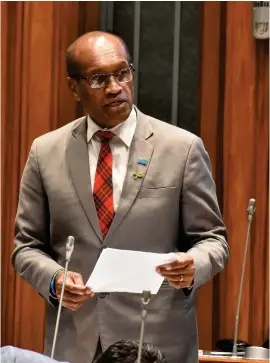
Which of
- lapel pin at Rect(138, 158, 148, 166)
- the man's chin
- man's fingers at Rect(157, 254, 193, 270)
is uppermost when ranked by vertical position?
→ the man's chin

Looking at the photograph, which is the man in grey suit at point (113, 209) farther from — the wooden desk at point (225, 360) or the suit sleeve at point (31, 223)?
the wooden desk at point (225, 360)

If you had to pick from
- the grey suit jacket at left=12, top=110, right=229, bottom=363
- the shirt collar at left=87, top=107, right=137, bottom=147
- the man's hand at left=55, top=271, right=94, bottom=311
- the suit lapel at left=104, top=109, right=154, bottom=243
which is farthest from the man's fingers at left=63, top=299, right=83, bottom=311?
the shirt collar at left=87, top=107, right=137, bottom=147

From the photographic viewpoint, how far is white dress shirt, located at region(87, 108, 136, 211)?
7.86 ft

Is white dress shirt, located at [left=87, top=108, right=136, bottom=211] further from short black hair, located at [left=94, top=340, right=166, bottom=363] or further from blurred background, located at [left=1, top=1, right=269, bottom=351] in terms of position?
blurred background, located at [left=1, top=1, right=269, bottom=351]

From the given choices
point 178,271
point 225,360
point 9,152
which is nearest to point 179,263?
point 178,271

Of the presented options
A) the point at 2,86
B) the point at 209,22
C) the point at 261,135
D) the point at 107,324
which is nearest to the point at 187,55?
the point at 209,22

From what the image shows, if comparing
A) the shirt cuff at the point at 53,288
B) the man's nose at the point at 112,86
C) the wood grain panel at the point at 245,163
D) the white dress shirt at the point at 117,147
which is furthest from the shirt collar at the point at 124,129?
the wood grain panel at the point at 245,163

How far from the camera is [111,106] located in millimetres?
2387

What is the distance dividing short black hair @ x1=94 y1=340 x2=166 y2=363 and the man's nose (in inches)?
30.8

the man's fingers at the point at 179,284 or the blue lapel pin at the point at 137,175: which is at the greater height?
the blue lapel pin at the point at 137,175

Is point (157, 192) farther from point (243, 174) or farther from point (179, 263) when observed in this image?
point (243, 174)

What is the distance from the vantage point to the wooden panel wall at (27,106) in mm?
4059

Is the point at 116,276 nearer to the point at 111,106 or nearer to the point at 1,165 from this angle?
the point at 111,106

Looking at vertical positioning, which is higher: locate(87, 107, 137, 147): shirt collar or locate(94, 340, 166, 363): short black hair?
locate(87, 107, 137, 147): shirt collar
